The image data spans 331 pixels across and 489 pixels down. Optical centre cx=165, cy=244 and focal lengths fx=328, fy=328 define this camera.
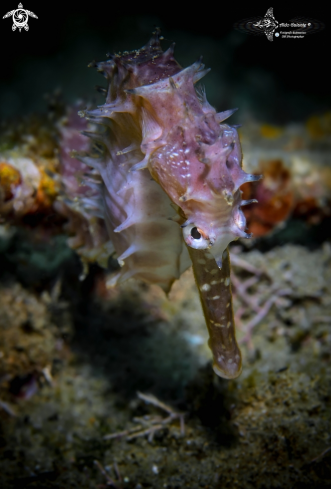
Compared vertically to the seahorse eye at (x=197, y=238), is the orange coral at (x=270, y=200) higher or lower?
lower

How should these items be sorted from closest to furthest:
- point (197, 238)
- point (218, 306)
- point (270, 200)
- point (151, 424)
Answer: point (197, 238) → point (218, 306) → point (151, 424) → point (270, 200)

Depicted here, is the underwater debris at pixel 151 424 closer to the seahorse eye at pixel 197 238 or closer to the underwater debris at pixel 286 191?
the seahorse eye at pixel 197 238

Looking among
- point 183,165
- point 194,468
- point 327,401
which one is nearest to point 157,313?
point 194,468

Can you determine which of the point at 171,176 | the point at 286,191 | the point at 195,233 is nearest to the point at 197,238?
the point at 195,233

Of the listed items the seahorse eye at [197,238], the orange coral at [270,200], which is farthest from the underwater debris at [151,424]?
the orange coral at [270,200]

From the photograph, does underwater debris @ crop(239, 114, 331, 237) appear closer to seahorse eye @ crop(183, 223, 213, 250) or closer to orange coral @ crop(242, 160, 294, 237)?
orange coral @ crop(242, 160, 294, 237)

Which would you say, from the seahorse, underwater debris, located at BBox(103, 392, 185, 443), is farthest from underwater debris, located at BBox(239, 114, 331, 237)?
underwater debris, located at BBox(103, 392, 185, 443)

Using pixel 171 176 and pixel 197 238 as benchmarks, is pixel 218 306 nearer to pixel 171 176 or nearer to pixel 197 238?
pixel 197 238
